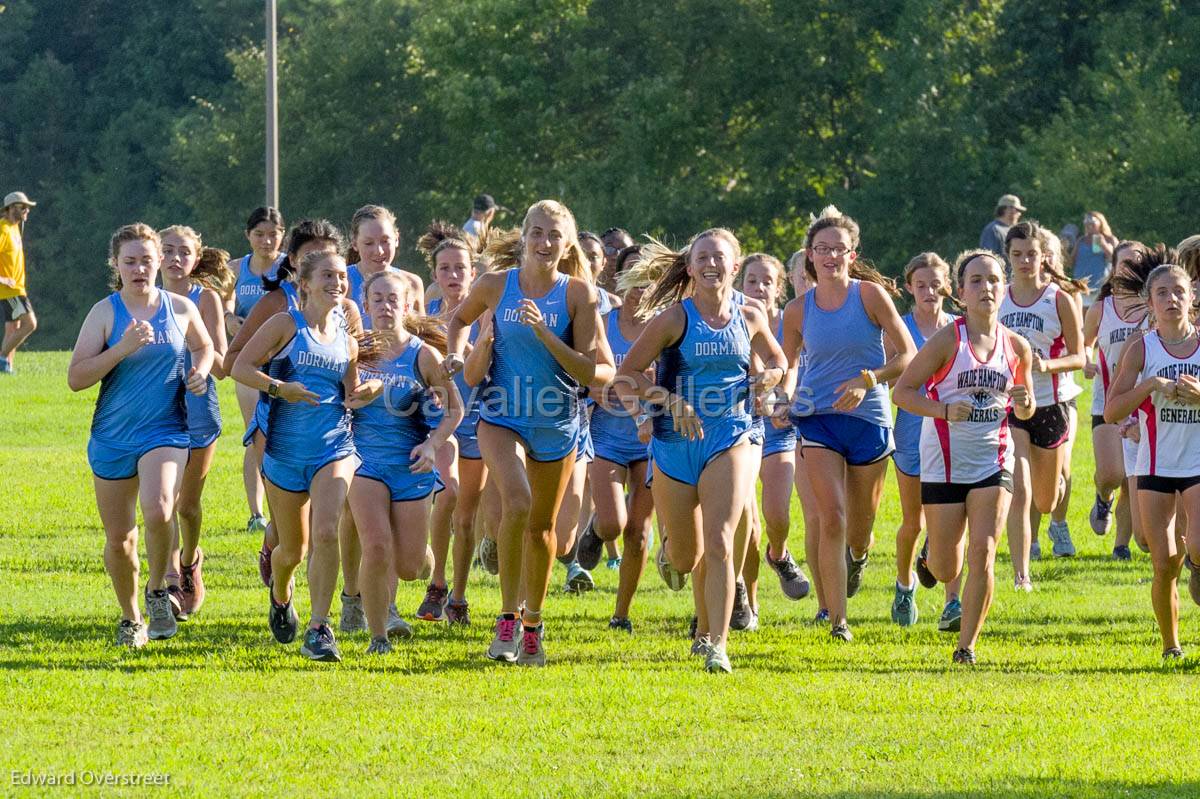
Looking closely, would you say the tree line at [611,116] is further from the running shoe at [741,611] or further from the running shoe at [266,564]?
the running shoe at [266,564]

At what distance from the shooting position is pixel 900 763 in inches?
280

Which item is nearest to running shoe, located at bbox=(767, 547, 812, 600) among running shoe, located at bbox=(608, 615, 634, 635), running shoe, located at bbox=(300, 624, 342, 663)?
running shoe, located at bbox=(608, 615, 634, 635)

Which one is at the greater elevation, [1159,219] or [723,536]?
[1159,219]

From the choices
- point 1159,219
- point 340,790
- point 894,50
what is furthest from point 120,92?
point 340,790

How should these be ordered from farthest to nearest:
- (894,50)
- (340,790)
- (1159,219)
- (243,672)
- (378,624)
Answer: (894,50) → (1159,219) → (378,624) → (243,672) → (340,790)

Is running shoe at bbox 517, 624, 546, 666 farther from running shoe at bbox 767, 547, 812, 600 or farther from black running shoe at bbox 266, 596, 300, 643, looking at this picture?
running shoe at bbox 767, 547, 812, 600

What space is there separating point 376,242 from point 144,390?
185 centimetres

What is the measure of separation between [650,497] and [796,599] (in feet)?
4.20

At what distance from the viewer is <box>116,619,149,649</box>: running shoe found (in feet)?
31.0

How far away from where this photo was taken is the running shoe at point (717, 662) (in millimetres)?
8883

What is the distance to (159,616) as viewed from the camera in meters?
9.69

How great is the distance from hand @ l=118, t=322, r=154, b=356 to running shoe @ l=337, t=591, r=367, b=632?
1.85m

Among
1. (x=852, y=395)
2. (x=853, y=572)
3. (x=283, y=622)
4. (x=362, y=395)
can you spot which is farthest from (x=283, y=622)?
(x=853, y=572)

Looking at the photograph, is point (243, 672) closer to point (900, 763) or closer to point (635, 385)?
point (635, 385)
